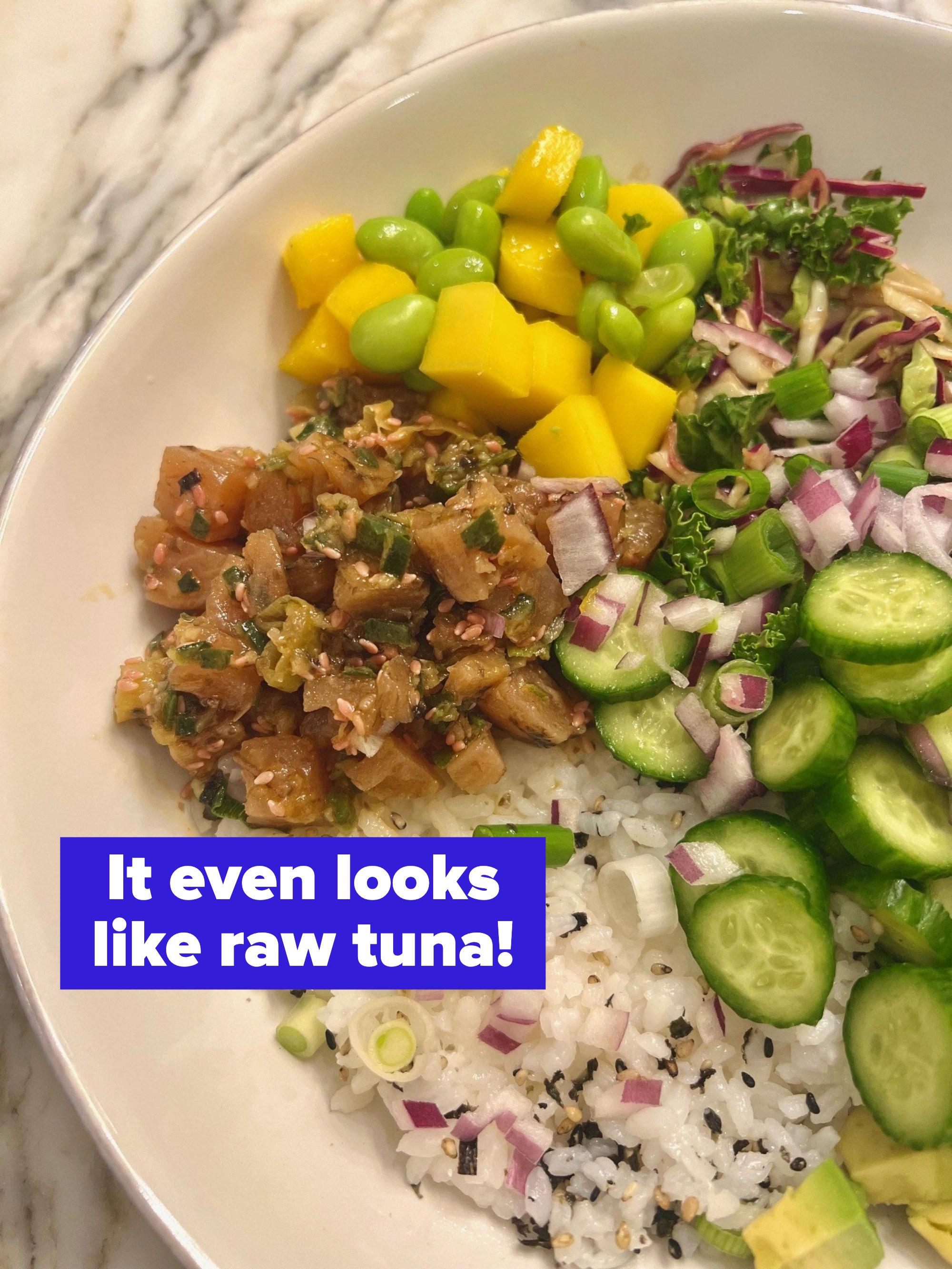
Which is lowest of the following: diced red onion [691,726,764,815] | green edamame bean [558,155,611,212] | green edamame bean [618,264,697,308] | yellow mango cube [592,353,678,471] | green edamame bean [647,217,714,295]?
diced red onion [691,726,764,815]

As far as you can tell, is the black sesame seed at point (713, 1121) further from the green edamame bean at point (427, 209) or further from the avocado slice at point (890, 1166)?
the green edamame bean at point (427, 209)

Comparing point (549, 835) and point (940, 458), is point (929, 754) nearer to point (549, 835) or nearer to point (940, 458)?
point (940, 458)

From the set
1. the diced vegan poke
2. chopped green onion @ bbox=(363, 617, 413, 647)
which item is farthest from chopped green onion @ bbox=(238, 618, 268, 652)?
chopped green onion @ bbox=(363, 617, 413, 647)

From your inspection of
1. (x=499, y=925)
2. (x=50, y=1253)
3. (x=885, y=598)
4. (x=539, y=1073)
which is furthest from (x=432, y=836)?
(x=50, y=1253)

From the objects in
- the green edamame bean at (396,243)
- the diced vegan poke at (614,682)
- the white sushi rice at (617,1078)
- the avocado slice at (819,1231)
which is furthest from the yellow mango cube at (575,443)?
the avocado slice at (819,1231)

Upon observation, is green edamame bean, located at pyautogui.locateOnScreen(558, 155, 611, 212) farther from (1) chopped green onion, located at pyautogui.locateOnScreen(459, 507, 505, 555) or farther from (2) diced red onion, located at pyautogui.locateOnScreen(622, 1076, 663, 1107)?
(2) diced red onion, located at pyautogui.locateOnScreen(622, 1076, 663, 1107)

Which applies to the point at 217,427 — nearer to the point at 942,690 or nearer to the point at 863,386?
the point at 863,386
